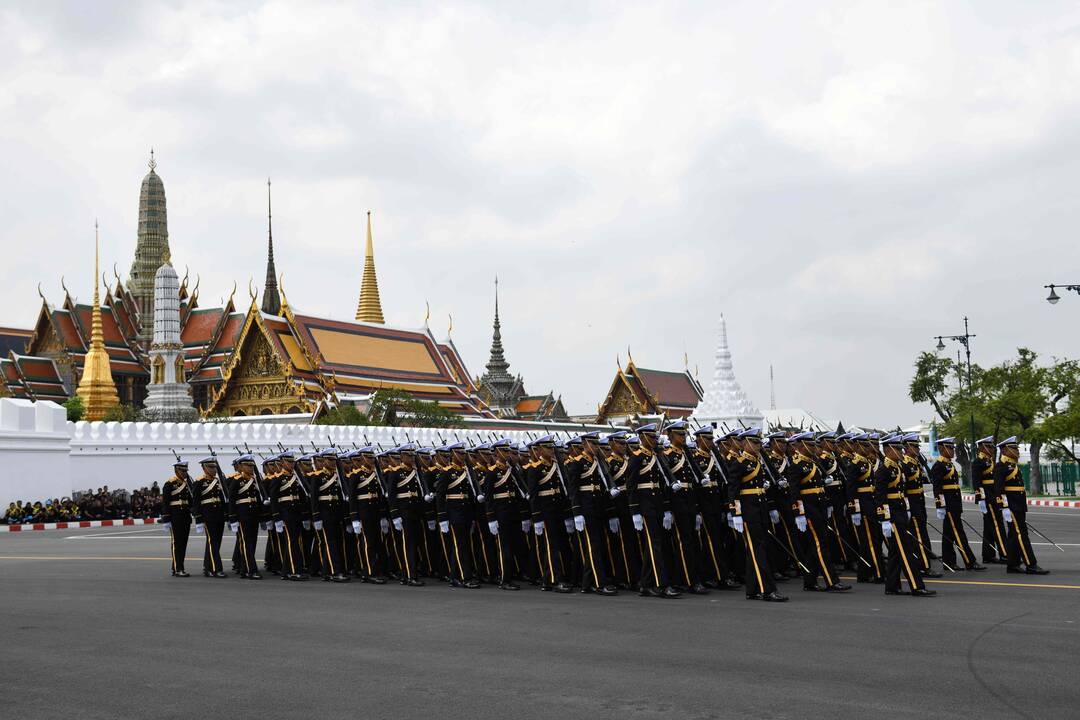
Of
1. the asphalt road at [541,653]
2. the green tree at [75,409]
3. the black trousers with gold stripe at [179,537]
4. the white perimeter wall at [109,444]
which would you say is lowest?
the asphalt road at [541,653]

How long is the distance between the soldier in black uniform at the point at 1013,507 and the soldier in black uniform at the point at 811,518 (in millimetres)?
2057

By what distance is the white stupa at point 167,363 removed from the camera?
150 feet

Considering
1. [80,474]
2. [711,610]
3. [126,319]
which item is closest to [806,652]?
[711,610]

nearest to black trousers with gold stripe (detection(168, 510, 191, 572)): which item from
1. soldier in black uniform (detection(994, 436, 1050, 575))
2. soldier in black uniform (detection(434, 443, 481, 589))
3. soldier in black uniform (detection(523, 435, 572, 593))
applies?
soldier in black uniform (detection(434, 443, 481, 589))

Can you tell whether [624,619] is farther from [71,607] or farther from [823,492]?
[71,607]

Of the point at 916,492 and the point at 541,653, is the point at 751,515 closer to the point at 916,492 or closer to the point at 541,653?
the point at 916,492

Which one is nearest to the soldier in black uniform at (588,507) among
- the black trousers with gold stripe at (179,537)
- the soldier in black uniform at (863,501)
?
the soldier in black uniform at (863,501)

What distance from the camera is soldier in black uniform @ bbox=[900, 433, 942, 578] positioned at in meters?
11.8

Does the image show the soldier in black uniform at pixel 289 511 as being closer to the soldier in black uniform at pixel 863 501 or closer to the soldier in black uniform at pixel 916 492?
Answer: the soldier in black uniform at pixel 863 501

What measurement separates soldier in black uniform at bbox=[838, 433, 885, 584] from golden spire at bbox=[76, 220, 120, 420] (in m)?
45.0

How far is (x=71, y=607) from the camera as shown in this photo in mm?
10672

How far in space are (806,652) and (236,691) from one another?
362cm

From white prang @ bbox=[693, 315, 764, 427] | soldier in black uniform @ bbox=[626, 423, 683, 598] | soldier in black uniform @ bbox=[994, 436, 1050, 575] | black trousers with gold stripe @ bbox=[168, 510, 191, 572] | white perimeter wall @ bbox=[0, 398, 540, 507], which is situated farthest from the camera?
white prang @ bbox=[693, 315, 764, 427]

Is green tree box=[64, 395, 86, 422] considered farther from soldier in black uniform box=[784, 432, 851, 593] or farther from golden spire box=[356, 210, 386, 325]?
soldier in black uniform box=[784, 432, 851, 593]
